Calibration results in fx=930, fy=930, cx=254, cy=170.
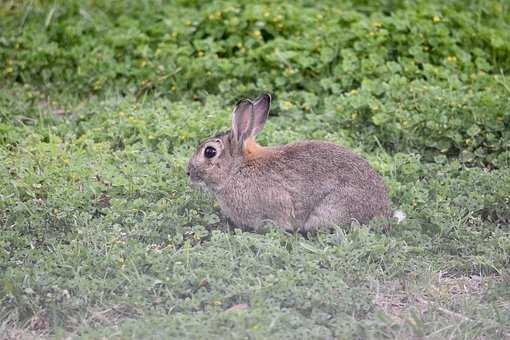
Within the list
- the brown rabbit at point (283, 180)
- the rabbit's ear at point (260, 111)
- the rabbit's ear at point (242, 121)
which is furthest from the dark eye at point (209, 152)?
→ the rabbit's ear at point (260, 111)

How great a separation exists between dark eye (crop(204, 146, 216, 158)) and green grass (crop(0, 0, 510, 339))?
34 cm

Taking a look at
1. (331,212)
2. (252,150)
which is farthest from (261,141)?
(331,212)

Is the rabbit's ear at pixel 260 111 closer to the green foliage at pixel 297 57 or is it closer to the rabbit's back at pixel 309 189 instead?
the rabbit's back at pixel 309 189

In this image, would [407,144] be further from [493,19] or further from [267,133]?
[493,19]

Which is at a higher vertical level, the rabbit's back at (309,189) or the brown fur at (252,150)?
the brown fur at (252,150)

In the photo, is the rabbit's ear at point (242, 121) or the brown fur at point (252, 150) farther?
the brown fur at point (252, 150)

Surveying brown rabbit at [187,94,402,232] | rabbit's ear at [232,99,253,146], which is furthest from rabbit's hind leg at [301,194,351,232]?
rabbit's ear at [232,99,253,146]

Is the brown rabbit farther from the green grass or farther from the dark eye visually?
the green grass

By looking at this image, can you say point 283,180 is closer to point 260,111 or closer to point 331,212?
point 331,212

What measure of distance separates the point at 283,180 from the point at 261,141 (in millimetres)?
1306

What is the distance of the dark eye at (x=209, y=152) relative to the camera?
657 centimetres

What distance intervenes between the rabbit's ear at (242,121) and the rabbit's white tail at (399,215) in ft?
3.86

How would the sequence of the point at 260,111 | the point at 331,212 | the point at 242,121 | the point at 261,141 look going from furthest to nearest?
1. the point at 261,141
2. the point at 260,111
3. the point at 242,121
4. the point at 331,212

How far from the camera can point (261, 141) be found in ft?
25.2
